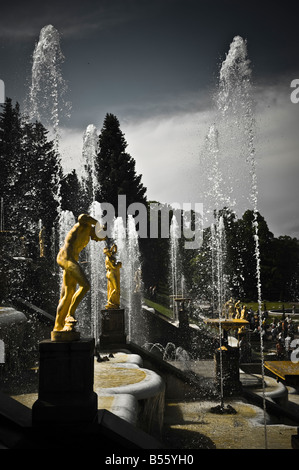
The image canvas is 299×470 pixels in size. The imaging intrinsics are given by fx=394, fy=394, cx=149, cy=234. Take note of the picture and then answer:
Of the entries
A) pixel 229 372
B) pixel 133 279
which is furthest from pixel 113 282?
pixel 133 279

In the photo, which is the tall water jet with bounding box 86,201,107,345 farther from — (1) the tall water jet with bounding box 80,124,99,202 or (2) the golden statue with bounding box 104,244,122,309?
(1) the tall water jet with bounding box 80,124,99,202

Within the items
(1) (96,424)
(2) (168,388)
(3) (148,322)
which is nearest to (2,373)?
(2) (168,388)

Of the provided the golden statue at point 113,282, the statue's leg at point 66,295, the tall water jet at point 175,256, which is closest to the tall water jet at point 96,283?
the golden statue at point 113,282

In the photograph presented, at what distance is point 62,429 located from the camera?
4.20m

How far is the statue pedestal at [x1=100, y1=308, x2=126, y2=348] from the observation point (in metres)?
12.7

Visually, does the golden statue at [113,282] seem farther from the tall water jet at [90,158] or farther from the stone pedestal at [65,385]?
the tall water jet at [90,158]

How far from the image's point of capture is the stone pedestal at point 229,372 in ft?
32.6

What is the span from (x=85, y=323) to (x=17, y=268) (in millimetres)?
4974

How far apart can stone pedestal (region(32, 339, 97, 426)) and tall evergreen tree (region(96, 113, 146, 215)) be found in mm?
36327

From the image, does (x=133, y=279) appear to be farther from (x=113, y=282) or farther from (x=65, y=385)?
(x=65, y=385)

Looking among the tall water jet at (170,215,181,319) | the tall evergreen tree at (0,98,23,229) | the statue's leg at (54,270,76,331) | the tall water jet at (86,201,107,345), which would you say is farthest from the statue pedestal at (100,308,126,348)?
the tall water jet at (170,215,181,319)

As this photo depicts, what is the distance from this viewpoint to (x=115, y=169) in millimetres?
41625

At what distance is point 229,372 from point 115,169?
33729 mm
